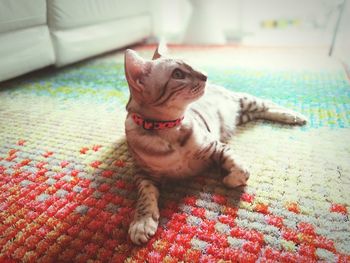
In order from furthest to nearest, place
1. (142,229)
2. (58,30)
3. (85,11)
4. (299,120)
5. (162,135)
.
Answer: (85,11) → (58,30) → (299,120) → (162,135) → (142,229)

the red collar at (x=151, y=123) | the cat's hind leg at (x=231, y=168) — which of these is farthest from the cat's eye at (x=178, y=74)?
the cat's hind leg at (x=231, y=168)

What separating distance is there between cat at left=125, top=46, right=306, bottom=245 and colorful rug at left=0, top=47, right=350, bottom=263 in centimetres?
4

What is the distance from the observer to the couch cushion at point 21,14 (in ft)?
5.13

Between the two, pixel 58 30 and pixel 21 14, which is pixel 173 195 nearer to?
pixel 21 14

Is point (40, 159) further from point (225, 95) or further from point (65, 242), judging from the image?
point (225, 95)

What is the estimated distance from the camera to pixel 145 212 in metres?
0.71

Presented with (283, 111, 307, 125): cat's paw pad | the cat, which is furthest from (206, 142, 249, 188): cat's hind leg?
(283, 111, 307, 125): cat's paw pad

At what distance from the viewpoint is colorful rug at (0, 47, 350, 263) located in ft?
2.12

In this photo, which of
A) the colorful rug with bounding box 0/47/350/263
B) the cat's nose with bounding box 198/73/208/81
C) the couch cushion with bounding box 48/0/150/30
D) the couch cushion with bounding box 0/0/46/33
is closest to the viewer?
the colorful rug with bounding box 0/47/350/263

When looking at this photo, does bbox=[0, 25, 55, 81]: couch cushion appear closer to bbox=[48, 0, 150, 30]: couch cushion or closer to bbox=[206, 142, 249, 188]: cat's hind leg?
bbox=[48, 0, 150, 30]: couch cushion

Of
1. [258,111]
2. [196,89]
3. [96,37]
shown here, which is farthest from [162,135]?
[96,37]

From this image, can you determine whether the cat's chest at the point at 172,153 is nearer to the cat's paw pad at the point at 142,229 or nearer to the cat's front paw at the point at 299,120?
the cat's paw pad at the point at 142,229

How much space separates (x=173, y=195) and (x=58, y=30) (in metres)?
1.54

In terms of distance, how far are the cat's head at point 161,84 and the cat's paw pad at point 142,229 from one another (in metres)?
0.25
